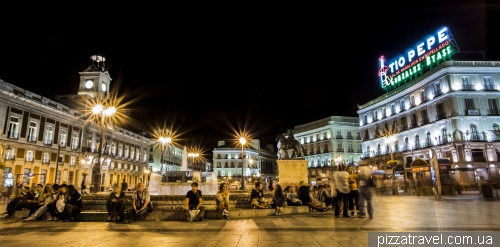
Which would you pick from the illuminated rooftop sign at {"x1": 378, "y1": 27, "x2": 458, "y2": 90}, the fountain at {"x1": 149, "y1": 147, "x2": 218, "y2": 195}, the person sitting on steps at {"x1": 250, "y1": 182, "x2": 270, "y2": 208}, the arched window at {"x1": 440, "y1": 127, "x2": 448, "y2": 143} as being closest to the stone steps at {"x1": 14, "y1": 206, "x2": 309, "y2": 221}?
the person sitting on steps at {"x1": 250, "y1": 182, "x2": 270, "y2": 208}

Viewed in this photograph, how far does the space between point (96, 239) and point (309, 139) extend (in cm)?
7006

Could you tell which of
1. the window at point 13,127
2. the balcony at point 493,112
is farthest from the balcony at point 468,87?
the window at point 13,127

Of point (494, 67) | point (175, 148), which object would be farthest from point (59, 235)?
point (175, 148)

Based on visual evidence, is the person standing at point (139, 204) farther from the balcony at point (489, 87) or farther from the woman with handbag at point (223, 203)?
the balcony at point (489, 87)

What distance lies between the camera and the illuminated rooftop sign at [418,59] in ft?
128

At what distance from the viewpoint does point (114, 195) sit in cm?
976

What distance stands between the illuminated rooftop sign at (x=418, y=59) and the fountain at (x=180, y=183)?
35.8 metres

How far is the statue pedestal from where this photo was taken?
76.9ft

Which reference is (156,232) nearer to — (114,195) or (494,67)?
(114,195)

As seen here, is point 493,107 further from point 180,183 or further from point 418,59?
point 180,183

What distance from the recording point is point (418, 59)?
144ft

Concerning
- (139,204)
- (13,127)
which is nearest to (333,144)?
(13,127)

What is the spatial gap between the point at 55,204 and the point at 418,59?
157 feet

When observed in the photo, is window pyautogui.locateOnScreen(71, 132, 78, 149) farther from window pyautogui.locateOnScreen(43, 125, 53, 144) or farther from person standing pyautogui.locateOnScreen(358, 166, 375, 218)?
person standing pyautogui.locateOnScreen(358, 166, 375, 218)
